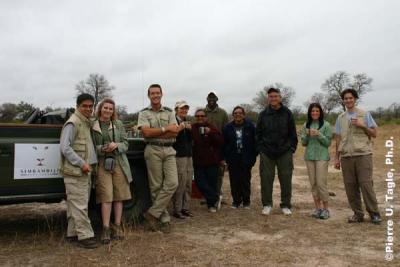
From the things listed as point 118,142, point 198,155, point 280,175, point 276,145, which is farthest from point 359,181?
point 118,142

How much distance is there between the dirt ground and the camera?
377 cm

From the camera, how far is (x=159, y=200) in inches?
191

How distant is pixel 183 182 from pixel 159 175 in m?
0.72

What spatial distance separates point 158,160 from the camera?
483 centimetres

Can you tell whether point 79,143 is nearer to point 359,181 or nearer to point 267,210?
point 267,210

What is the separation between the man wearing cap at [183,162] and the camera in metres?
5.47

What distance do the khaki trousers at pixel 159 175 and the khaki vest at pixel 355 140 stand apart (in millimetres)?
2334

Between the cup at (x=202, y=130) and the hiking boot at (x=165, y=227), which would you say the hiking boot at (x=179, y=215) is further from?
the cup at (x=202, y=130)

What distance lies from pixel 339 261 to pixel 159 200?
217 centimetres

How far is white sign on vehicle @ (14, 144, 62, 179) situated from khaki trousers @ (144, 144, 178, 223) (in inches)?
42.0

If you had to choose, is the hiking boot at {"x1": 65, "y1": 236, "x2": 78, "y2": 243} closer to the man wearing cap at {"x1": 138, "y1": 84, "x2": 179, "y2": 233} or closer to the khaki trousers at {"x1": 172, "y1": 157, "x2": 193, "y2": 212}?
the man wearing cap at {"x1": 138, "y1": 84, "x2": 179, "y2": 233}

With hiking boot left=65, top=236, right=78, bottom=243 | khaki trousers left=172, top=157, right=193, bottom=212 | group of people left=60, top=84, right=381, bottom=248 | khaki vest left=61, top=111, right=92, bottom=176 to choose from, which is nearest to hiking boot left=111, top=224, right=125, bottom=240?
group of people left=60, top=84, right=381, bottom=248

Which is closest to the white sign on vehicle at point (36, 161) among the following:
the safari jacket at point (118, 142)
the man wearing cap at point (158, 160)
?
the safari jacket at point (118, 142)
